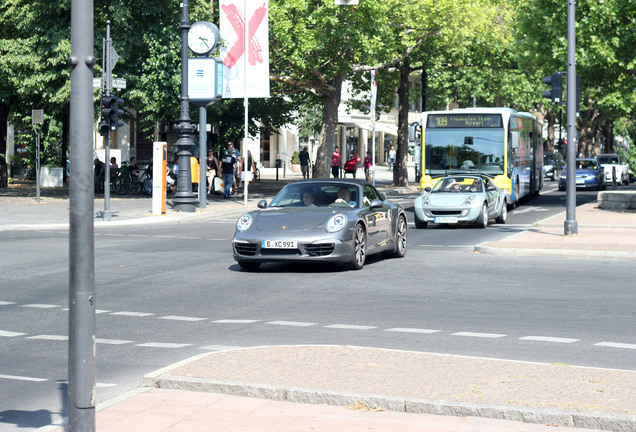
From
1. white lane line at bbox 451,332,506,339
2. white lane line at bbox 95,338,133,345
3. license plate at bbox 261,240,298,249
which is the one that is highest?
license plate at bbox 261,240,298,249

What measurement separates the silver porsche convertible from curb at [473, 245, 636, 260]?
229cm

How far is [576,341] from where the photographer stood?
9250mm

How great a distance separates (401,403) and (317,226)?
8.82 m

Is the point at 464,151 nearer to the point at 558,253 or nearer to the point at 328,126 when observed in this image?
the point at 558,253

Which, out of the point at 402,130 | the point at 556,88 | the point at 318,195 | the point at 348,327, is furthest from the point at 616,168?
the point at 348,327

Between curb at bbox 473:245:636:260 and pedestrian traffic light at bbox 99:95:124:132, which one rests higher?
pedestrian traffic light at bbox 99:95:124:132

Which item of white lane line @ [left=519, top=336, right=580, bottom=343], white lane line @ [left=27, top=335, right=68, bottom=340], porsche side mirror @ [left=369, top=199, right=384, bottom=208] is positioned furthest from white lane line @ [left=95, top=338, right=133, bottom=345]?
porsche side mirror @ [left=369, top=199, right=384, bottom=208]

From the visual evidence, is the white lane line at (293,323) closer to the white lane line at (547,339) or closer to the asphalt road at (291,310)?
the asphalt road at (291,310)

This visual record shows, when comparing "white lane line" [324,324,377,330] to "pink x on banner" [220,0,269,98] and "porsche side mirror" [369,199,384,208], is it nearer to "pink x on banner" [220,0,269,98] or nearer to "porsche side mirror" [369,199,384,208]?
"porsche side mirror" [369,199,384,208]

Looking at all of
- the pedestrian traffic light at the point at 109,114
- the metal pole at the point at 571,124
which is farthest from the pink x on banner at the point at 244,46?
the metal pole at the point at 571,124

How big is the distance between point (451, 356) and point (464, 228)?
17394mm

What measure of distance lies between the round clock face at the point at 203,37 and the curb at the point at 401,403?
24.8 meters

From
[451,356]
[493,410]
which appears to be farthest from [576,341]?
[493,410]

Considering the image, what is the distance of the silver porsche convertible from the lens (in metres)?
14.9
